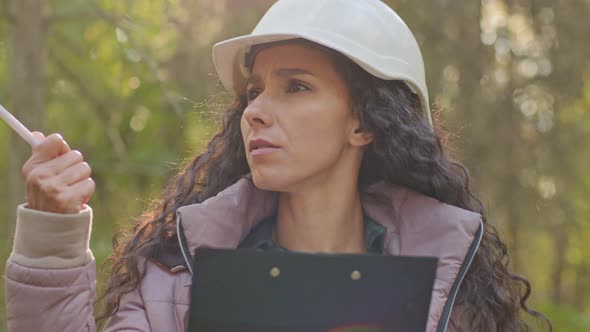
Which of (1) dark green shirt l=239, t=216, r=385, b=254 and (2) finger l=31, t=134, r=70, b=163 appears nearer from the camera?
(2) finger l=31, t=134, r=70, b=163

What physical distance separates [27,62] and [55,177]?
4560mm

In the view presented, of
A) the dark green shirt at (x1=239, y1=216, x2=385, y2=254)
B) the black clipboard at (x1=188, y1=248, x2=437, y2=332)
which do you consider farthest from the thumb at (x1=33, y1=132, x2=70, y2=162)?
the dark green shirt at (x1=239, y1=216, x2=385, y2=254)

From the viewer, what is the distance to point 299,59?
279 cm

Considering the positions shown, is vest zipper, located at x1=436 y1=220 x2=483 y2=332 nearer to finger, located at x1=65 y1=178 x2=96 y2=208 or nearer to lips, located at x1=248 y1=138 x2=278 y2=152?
lips, located at x1=248 y1=138 x2=278 y2=152

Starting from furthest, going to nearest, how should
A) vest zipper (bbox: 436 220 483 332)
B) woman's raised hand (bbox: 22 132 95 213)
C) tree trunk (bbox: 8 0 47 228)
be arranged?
tree trunk (bbox: 8 0 47 228)
vest zipper (bbox: 436 220 483 332)
woman's raised hand (bbox: 22 132 95 213)

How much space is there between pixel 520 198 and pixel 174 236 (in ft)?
21.5

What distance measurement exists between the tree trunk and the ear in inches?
152

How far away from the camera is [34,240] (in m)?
2.21

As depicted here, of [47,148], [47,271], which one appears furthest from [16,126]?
[47,271]

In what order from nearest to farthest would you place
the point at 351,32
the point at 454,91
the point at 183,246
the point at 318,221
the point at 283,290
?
the point at 283,290 → the point at 183,246 → the point at 351,32 → the point at 318,221 → the point at 454,91

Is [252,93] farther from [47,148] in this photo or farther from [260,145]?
[47,148]

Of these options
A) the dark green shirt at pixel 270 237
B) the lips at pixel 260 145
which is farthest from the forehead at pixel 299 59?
the dark green shirt at pixel 270 237

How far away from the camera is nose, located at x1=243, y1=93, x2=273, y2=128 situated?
106 inches

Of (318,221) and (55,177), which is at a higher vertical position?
(55,177)
